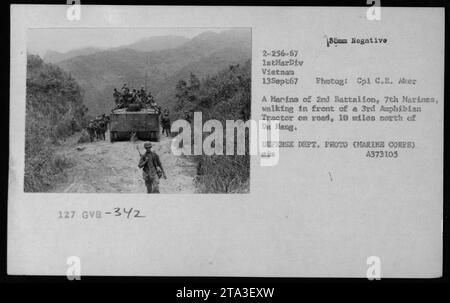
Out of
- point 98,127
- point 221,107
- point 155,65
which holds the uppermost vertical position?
point 155,65

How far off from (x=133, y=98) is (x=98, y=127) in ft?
1.08

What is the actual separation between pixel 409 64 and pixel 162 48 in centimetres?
177

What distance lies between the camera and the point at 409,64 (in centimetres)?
364

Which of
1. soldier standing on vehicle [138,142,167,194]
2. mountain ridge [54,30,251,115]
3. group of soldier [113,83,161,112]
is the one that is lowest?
soldier standing on vehicle [138,142,167,194]

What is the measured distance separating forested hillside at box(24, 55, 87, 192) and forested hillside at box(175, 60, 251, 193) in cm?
77

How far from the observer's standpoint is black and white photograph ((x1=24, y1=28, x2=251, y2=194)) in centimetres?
366

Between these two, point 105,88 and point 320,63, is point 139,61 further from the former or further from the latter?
point 320,63

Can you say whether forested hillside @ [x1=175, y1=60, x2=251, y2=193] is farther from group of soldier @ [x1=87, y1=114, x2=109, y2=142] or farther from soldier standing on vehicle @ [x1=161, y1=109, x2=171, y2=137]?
group of soldier @ [x1=87, y1=114, x2=109, y2=142]

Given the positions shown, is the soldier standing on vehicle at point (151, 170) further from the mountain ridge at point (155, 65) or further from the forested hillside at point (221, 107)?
the mountain ridge at point (155, 65)

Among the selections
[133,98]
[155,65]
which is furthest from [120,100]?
[155,65]

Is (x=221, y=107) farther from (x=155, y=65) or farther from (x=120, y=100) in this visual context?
(x=120, y=100)

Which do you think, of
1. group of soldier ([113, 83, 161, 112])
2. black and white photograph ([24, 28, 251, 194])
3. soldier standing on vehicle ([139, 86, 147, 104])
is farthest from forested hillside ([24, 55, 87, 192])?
soldier standing on vehicle ([139, 86, 147, 104])

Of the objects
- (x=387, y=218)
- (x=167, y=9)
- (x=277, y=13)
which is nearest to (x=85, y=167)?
(x=167, y=9)

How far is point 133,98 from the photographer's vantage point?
3.69 meters
